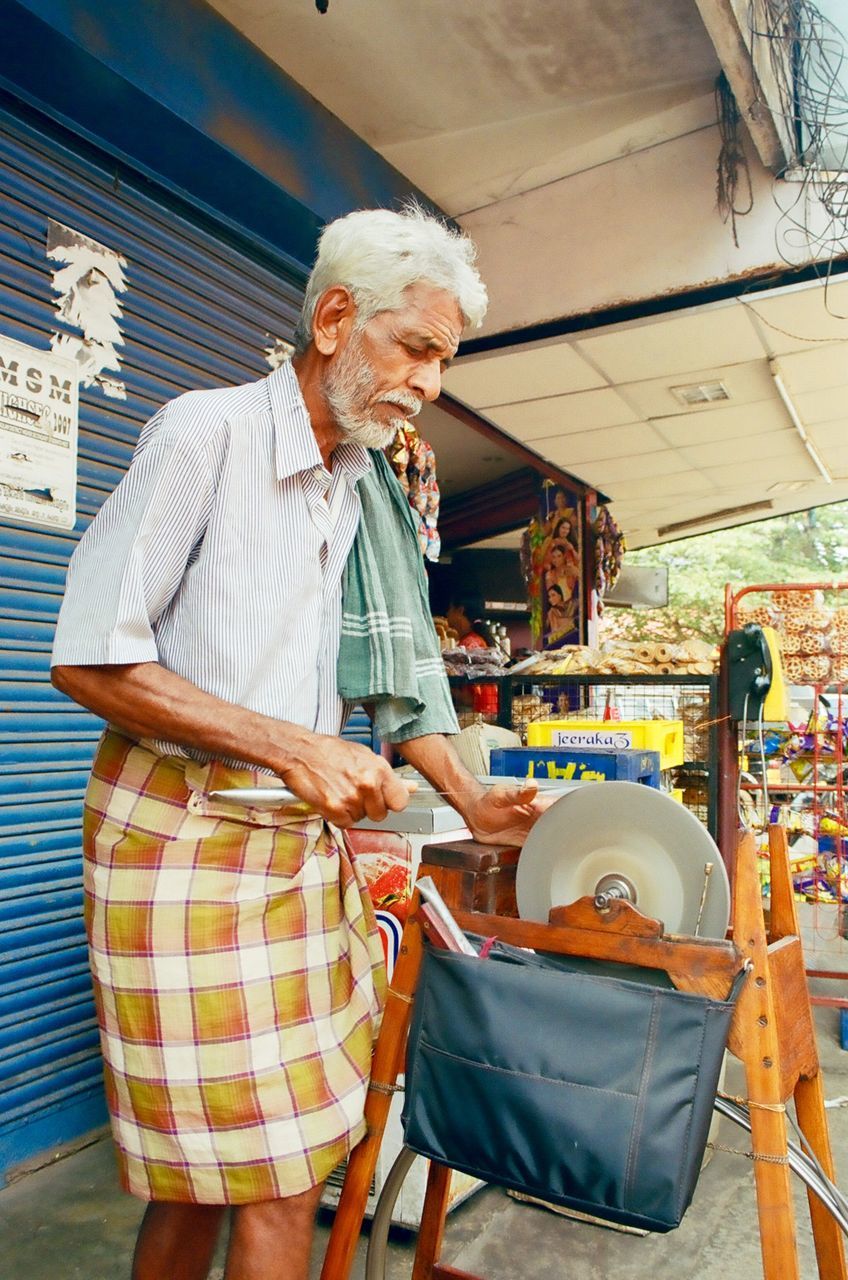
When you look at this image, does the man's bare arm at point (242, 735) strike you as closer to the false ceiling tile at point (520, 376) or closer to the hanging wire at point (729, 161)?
the hanging wire at point (729, 161)

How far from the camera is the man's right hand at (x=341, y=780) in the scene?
4.20 ft

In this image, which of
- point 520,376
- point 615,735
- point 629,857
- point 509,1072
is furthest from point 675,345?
point 509,1072

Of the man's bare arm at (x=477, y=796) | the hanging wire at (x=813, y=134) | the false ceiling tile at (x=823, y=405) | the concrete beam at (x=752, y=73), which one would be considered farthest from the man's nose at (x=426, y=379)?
the false ceiling tile at (x=823, y=405)

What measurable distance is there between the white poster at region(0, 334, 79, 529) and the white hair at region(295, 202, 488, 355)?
1.45m

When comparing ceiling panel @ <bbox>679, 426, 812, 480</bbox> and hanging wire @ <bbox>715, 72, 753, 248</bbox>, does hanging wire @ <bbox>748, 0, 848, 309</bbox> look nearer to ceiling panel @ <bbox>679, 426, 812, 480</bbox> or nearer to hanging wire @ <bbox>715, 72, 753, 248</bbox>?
hanging wire @ <bbox>715, 72, 753, 248</bbox>

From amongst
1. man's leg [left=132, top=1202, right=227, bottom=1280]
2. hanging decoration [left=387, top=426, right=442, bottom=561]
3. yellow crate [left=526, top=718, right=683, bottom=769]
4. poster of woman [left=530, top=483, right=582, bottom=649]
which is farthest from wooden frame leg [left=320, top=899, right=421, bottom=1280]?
poster of woman [left=530, top=483, right=582, bottom=649]

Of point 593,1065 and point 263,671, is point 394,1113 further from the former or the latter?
point 263,671

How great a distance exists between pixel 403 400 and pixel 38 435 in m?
1.60

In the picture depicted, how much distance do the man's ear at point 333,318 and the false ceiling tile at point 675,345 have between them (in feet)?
11.1

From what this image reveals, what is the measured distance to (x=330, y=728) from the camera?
5.36 ft

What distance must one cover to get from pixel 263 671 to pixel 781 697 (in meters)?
3.07

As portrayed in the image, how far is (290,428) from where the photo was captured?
1.56 meters

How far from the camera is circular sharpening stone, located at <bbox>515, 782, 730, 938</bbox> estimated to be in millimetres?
1453

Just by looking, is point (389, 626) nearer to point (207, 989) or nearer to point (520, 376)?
point (207, 989)
